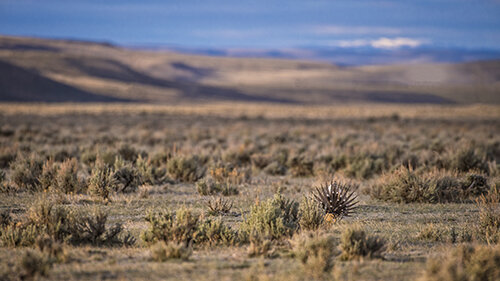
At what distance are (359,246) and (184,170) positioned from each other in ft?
28.1

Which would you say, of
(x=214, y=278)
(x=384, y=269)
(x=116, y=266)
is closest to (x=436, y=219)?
(x=384, y=269)

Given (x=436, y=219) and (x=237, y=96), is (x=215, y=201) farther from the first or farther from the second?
(x=237, y=96)

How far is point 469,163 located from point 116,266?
40.6ft

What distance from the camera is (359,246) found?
258 inches

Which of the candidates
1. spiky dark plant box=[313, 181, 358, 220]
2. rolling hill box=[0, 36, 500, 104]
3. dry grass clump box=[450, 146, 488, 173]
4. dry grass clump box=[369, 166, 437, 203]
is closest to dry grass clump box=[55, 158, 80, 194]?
spiky dark plant box=[313, 181, 358, 220]

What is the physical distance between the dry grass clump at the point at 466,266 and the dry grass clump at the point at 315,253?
109 cm

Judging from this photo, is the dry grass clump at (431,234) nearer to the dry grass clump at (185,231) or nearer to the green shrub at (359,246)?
the green shrub at (359,246)

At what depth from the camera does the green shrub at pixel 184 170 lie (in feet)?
47.1

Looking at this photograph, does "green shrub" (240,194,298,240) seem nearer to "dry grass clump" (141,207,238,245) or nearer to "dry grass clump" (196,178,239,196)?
"dry grass clump" (141,207,238,245)

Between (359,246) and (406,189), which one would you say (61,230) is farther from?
(406,189)

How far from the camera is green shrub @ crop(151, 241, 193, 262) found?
6.39 m

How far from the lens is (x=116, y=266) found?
6105mm

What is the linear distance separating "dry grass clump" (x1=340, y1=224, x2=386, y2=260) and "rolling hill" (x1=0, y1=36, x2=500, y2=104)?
82.7 m

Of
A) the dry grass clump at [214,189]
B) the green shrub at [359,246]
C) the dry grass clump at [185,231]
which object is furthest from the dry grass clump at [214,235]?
the dry grass clump at [214,189]
